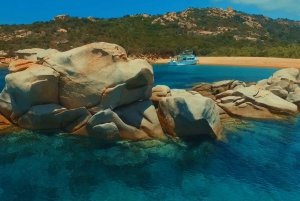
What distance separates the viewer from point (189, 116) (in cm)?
1858

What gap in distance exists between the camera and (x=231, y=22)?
177 m

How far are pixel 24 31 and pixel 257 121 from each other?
109 m

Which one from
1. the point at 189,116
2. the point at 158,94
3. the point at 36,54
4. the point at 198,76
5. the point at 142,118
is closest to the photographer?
the point at 189,116

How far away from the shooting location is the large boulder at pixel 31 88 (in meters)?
18.1

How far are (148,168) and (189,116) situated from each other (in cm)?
519

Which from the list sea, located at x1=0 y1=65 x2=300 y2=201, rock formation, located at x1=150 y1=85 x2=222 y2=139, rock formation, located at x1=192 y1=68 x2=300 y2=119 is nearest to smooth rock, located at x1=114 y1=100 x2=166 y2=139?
rock formation, located at x1=150 y1=85 x2=222 y2=139

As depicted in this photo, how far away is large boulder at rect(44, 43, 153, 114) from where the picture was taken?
1853cm

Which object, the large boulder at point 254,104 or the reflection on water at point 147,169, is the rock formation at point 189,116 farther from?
the large boulder at point 254,104

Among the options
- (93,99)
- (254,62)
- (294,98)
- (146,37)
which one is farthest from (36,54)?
(146,37)

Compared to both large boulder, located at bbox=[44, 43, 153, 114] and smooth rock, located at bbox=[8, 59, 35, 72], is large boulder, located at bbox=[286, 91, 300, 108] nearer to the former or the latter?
large boulder, located at bbox=[44, 43, 153, 114]

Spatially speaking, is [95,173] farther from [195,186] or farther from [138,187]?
[195,186]

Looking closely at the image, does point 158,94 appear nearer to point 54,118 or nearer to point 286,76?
point 54,118

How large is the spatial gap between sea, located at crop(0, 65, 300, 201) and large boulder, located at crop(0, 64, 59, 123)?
1.88 metres

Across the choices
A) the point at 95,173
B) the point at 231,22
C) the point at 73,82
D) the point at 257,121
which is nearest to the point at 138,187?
the point at 95,173
